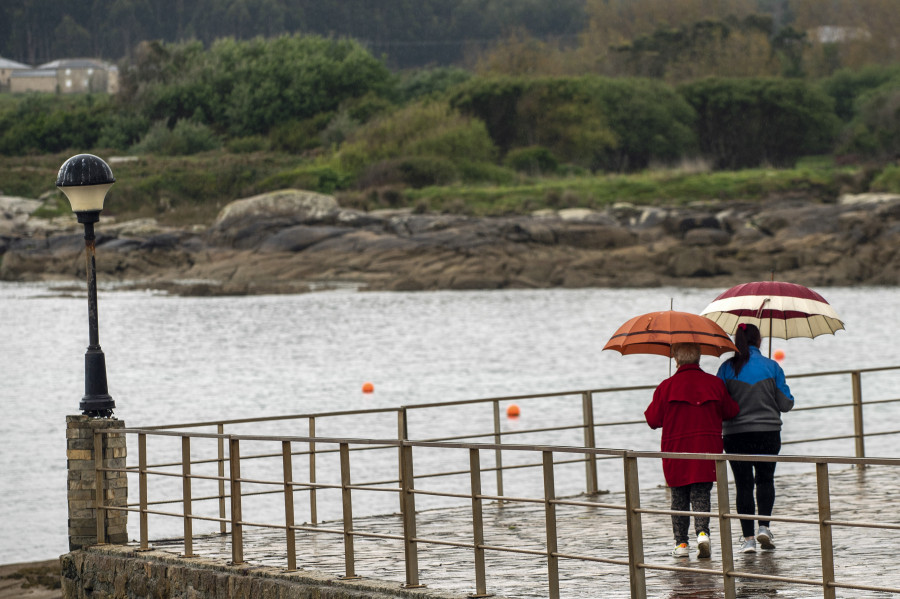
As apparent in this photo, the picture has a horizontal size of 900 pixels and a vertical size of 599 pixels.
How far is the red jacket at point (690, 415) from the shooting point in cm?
878

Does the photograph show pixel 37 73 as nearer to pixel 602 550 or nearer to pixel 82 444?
pixel 82 444

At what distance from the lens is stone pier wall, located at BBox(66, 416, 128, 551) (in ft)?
38.7

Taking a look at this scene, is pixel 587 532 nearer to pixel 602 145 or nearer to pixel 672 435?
pixel 672 435

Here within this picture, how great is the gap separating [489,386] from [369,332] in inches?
473

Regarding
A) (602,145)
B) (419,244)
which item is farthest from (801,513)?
(602,145)

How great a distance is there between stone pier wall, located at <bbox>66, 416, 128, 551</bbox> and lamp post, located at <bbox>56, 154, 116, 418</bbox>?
0.30m

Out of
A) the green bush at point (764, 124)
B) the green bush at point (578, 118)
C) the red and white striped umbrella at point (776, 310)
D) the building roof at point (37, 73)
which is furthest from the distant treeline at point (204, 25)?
the red and white striped umbrella at point (776, 310)

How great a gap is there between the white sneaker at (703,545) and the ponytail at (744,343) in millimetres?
1060

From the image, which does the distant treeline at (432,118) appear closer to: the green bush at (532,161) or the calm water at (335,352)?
the green bush at (532,161)

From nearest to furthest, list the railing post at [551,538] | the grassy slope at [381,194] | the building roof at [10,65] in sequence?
the railing post at [551,538] < the grassy slope at [381,194] < the building roof at [10,65]

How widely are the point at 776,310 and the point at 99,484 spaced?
18.7 ft

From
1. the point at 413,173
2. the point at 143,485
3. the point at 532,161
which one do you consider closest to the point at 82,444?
the point at 143,485

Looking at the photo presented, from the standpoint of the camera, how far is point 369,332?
55.9 m

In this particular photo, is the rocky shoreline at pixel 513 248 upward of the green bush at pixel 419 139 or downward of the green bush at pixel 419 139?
downward
